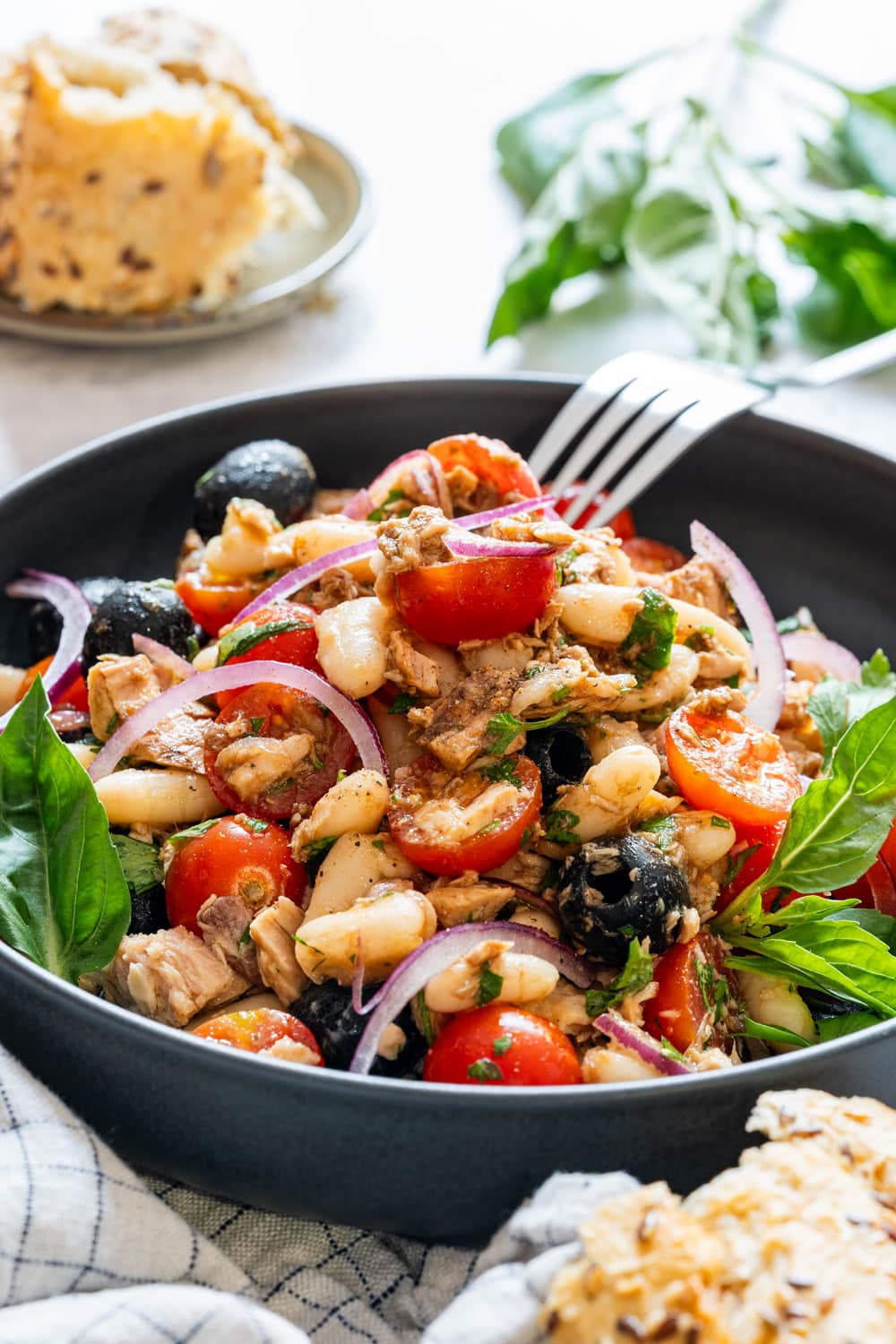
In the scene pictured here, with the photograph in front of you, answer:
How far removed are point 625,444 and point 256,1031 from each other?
141 centimetres

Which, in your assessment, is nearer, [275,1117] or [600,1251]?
[600,1251]

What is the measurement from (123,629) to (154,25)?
2.28 m

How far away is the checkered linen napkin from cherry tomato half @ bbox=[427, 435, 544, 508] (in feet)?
4.05

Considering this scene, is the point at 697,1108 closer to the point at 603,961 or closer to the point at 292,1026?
the point at 603,961

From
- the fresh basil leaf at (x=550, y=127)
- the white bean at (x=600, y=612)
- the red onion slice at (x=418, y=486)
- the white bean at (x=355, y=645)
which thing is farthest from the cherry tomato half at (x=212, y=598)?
the fresh basil leaf at (x=550, y=127)

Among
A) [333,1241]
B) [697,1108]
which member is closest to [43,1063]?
[333,1241]

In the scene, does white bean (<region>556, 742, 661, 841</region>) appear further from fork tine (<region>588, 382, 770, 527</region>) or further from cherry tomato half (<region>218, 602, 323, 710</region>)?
fork tine (<region>588, 382, 770, 527</region>)

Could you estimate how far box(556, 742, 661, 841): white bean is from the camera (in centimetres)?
190

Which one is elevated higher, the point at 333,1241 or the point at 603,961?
the point at 603,961

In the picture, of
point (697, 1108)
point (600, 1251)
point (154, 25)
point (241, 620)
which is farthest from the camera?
point (154, 25)

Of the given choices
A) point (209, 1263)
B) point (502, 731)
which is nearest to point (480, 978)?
point (502, 731)

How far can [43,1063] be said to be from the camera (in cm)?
170

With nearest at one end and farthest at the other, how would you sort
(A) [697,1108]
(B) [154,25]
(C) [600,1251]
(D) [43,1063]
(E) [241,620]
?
(C) [600,1251]
(A) [697,1108]
(D) [43,1063]
(E) [241,620]
(B) [154,25]

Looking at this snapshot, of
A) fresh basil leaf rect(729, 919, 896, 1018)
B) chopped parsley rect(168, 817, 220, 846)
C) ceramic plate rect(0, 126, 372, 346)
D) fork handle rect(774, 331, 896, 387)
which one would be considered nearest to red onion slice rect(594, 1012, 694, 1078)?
fresh basil leaf rect(729, 919, 896, 1018)
